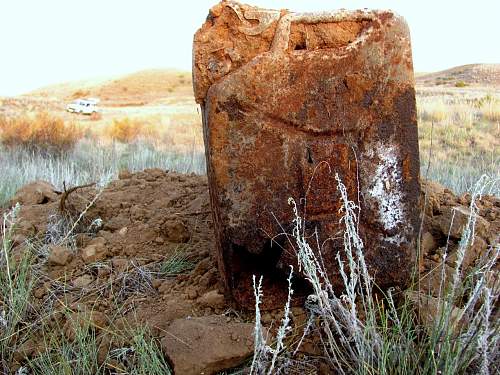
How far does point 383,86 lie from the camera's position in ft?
7.48

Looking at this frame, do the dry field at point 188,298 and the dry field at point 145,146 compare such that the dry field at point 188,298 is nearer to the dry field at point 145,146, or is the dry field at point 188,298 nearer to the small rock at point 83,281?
the small rock at point 83,281

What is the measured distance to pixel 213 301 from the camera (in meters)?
2.44

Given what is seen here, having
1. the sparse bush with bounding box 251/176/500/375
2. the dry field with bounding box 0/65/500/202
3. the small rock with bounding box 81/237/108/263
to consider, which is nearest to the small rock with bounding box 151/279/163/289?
the small rock with bounding box 81/237/108/263

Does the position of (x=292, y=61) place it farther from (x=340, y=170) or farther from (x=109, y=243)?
(x=109, y=243)

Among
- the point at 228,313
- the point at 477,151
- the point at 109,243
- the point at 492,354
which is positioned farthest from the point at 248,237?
the point at 477,151

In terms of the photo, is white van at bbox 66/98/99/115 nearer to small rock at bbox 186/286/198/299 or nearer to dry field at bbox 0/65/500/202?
dry field at bbox 0/65/500/202

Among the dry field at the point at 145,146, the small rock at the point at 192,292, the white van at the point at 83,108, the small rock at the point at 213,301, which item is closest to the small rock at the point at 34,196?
the dry field at the point at 145,146

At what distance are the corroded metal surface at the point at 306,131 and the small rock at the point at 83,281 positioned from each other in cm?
87

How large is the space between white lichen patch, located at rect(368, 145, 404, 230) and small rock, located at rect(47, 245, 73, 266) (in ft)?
5.47

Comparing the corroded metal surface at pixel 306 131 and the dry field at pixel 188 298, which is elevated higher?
the corroded metal surface at pixel 306 131

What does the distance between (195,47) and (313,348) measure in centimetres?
127

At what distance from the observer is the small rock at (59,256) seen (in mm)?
3031

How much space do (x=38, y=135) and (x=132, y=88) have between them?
37.7 metres

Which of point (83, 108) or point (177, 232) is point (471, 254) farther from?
point (83, 108)
